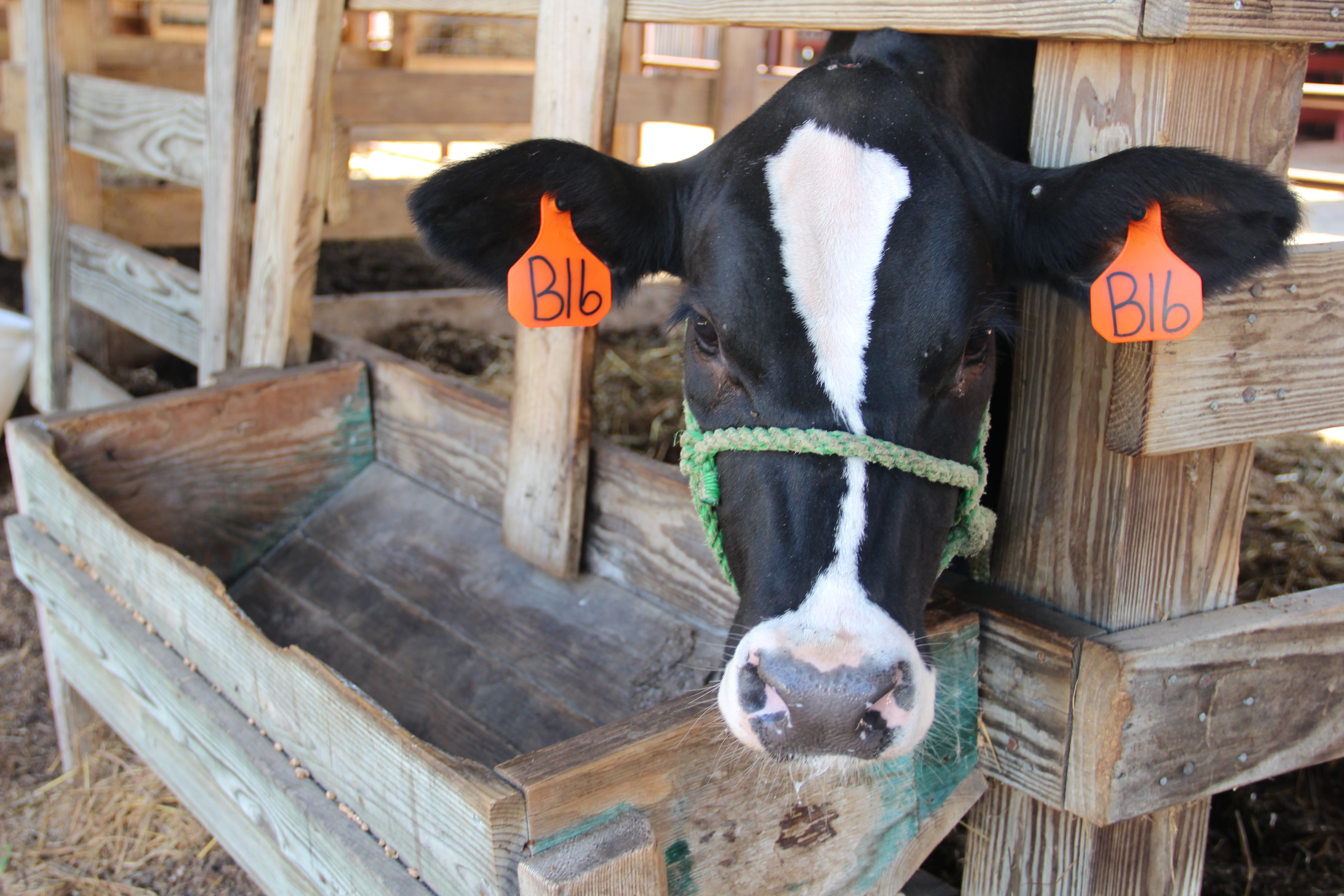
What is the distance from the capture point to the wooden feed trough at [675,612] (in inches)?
53.2

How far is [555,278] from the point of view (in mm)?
1724

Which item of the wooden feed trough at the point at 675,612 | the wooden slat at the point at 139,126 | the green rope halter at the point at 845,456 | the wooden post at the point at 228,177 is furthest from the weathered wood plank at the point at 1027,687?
the wooden slat at the point at 139,126

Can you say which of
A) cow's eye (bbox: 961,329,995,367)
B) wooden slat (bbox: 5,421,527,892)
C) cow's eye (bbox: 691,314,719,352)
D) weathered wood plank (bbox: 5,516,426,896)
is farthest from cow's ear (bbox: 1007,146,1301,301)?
weathered wood plank (bbox: 5,516,426,896)

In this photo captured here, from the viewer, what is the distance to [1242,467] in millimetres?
1626

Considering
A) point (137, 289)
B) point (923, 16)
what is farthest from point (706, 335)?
point (137, 289)

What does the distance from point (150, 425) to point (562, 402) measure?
1035 mm

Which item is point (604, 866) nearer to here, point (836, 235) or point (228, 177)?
point (836, 235)

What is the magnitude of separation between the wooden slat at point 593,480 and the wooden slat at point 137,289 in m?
0.75

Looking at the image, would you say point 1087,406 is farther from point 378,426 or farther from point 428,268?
point 428,268

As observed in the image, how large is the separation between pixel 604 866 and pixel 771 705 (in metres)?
0.25

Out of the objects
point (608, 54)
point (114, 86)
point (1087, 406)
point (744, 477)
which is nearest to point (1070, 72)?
point (1087, 406)

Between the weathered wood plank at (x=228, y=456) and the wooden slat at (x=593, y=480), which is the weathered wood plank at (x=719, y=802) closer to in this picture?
the wooden slat at (x=593, y=480)

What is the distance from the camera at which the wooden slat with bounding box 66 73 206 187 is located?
3.35m

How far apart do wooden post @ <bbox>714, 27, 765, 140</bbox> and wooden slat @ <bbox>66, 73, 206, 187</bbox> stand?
7.58ft
